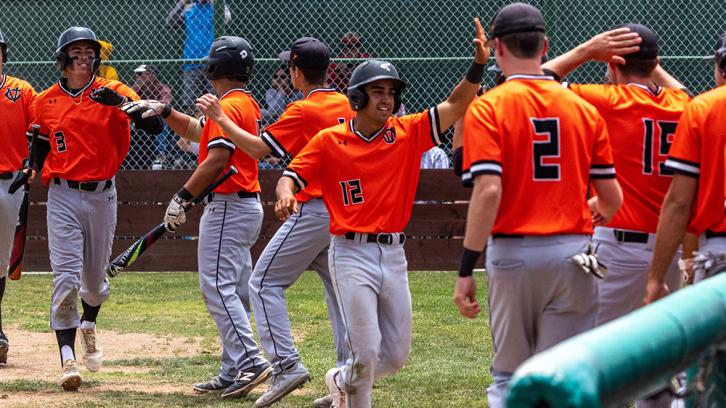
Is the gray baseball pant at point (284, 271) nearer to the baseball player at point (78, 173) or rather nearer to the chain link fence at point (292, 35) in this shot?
the baseball player at point (78, 173)

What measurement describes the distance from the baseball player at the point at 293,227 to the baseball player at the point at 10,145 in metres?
2.05

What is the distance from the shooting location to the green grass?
6512 millimetres

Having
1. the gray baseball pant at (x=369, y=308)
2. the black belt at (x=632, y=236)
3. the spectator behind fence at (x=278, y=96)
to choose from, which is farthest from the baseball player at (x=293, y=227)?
the spectator behind fence at (x=278, y=96)

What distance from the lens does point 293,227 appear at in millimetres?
6422

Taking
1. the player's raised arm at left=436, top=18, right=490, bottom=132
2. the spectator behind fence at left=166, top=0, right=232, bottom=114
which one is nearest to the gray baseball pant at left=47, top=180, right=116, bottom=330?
the player's raised arm at left=436, top=18, right=490, bottom=132

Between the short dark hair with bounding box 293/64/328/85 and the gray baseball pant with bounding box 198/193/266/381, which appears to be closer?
the short dark hair with bounding box 293/64/328/85

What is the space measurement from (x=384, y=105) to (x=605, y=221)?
48.1 inches

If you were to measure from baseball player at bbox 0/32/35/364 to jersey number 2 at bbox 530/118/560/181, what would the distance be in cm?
460

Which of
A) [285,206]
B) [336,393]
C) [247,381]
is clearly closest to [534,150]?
[285,206]

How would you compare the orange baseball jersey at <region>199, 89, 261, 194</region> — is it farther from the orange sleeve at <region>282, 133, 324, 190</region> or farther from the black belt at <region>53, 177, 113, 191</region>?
the orange sleeve at <region>282, 133, 324, 190</region>

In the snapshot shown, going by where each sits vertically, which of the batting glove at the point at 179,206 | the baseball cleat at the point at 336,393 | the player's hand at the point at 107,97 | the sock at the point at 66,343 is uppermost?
the player's hand at the point at 107,97

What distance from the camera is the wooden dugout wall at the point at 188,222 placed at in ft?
37.8

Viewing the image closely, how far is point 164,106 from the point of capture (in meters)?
6.93

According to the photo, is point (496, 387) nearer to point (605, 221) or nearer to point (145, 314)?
point (605, 221)
